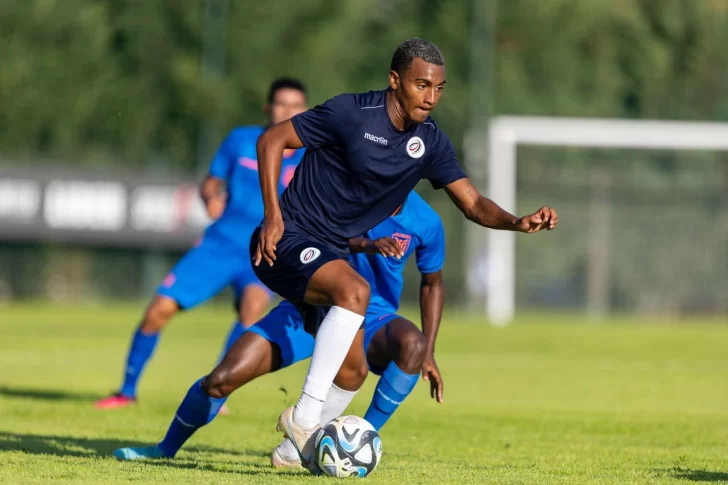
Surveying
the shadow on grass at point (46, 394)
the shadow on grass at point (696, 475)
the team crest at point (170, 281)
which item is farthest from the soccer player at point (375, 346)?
the shadow on grass at point (46, 394)

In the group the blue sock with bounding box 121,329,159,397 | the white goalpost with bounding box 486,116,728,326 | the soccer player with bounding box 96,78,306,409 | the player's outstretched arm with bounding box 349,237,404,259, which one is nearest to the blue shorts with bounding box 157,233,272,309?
the soccer player with bounding box 96,78,306,409

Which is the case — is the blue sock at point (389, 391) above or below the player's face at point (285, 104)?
below

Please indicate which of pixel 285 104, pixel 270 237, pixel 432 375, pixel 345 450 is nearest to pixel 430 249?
pixel 432 375

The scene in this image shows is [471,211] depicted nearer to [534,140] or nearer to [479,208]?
[479,208]

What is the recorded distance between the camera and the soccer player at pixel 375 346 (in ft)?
21.0

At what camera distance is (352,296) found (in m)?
5.78

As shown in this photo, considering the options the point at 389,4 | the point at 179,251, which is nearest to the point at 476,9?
the point at 389,4

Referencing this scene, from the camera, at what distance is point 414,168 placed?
6.23 m

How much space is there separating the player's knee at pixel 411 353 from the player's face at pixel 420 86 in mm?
1209

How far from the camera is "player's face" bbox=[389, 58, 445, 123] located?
5977 millimetres

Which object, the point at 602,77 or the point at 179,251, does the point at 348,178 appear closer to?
the point at 179,251

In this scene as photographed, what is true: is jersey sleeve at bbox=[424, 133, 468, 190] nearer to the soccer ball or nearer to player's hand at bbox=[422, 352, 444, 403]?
player's hand at bbox=[422, 352, 444, 403]

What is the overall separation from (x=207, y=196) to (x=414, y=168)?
3.89 metres

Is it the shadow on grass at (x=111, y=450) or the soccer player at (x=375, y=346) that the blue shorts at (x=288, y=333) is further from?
the shadow on grass at (x=111, y=450)
